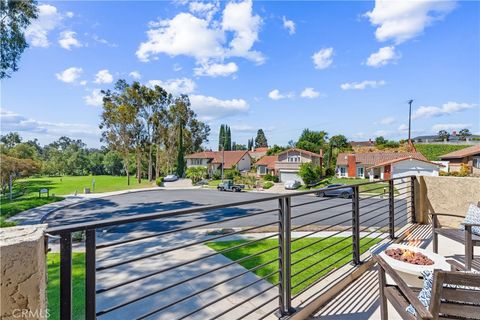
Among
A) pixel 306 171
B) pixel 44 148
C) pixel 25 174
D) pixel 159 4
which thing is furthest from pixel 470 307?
pixel 44 148

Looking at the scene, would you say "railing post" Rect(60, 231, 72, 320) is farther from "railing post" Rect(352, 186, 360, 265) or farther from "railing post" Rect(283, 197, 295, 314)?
"railing post" Rect(352, 186, 360, 265)

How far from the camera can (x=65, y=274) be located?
1.07 meters

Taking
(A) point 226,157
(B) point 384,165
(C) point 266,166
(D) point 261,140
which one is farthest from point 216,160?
(D) point 261,140

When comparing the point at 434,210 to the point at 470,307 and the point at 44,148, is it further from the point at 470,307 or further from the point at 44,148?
the point at 44,148

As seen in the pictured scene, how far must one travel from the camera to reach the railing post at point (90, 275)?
3.77 ft

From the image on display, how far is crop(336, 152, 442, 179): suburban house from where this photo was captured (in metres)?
24.6

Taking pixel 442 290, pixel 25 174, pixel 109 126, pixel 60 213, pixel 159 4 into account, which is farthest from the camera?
pixel 109 126

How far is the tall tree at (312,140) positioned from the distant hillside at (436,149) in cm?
1382

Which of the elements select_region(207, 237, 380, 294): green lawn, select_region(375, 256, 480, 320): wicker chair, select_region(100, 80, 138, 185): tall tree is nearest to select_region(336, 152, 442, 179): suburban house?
select_region(207, 237, 380, 294): green lawn

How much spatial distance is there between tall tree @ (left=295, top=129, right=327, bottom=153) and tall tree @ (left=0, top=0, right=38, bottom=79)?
3891 centimetres

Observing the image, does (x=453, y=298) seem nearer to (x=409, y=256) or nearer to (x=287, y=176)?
(x=409, y=256)

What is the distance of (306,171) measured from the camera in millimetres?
26406

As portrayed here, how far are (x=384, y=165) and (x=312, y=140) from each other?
21107mm

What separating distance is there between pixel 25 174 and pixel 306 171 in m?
25.7
